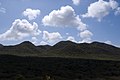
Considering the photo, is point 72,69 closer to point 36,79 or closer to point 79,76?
point 79,76

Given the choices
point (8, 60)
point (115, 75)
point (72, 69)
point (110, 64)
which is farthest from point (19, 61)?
point (115, 75)

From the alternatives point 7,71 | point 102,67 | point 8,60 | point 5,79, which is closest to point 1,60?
point 8,60

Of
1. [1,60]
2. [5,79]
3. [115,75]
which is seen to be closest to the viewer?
[5,79]

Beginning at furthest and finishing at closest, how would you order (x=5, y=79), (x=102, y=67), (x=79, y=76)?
(x=102, y=67)
(x=79, y=76)
(x=5, y=79)

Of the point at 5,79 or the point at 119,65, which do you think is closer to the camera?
the point at 5,79

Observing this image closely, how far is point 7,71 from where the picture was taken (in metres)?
86.6

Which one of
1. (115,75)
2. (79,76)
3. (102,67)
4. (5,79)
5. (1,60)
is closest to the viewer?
(5,79)

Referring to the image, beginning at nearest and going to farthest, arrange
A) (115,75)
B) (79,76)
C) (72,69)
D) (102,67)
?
(79,76) < (115,75) < (72,69) < (102,67)

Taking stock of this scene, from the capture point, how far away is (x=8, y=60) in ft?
378

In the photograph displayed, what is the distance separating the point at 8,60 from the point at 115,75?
4409 cm

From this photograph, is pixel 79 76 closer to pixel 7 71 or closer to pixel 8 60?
pixel 7 71

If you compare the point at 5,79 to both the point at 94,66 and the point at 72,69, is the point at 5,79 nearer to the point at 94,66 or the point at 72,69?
the point at 72,69

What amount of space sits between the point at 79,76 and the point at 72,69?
15986 mm

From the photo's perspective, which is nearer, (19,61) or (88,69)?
(88,69)
